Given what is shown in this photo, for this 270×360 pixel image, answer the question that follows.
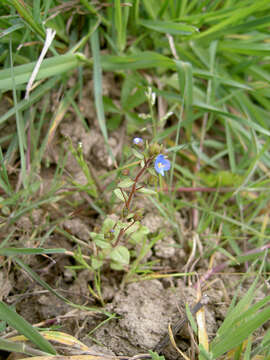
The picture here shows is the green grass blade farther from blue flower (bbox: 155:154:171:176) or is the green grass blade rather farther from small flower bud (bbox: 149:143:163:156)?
small flower bud (bbox: 149:143:163:156)

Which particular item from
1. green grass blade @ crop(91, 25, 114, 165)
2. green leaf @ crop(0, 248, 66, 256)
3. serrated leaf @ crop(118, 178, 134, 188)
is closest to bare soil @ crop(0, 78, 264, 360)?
green leaf @ crop(0, 248, 66, 256)

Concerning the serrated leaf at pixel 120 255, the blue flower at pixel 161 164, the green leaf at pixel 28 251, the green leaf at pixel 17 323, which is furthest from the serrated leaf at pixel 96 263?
the blue flower at pixel 161 164

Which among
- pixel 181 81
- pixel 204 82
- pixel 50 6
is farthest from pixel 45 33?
pixel 204 82

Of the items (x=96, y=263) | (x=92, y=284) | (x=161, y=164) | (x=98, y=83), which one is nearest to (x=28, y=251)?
(x=96, y=263)

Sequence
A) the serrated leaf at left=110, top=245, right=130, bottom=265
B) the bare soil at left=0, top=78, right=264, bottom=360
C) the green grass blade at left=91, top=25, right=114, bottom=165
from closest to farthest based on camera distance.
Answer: the bare soil at left=0, top=78, right=264, bottom=360, the serrated leaf at left=110, top=245, right=130, bottom=265, the green grass blade at left=91, top=25, right=114, bottom=165

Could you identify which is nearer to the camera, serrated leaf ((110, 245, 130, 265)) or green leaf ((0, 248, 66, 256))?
green leaf ((0, 248, 66, 256))

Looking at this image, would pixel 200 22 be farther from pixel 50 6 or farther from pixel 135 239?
pixel 135 239

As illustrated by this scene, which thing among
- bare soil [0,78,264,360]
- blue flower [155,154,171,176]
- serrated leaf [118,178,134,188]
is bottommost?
bare soil [0,78,264,360]

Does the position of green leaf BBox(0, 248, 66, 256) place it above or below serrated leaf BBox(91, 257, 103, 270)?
above

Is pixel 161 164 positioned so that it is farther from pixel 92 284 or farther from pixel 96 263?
pixel 92 284
